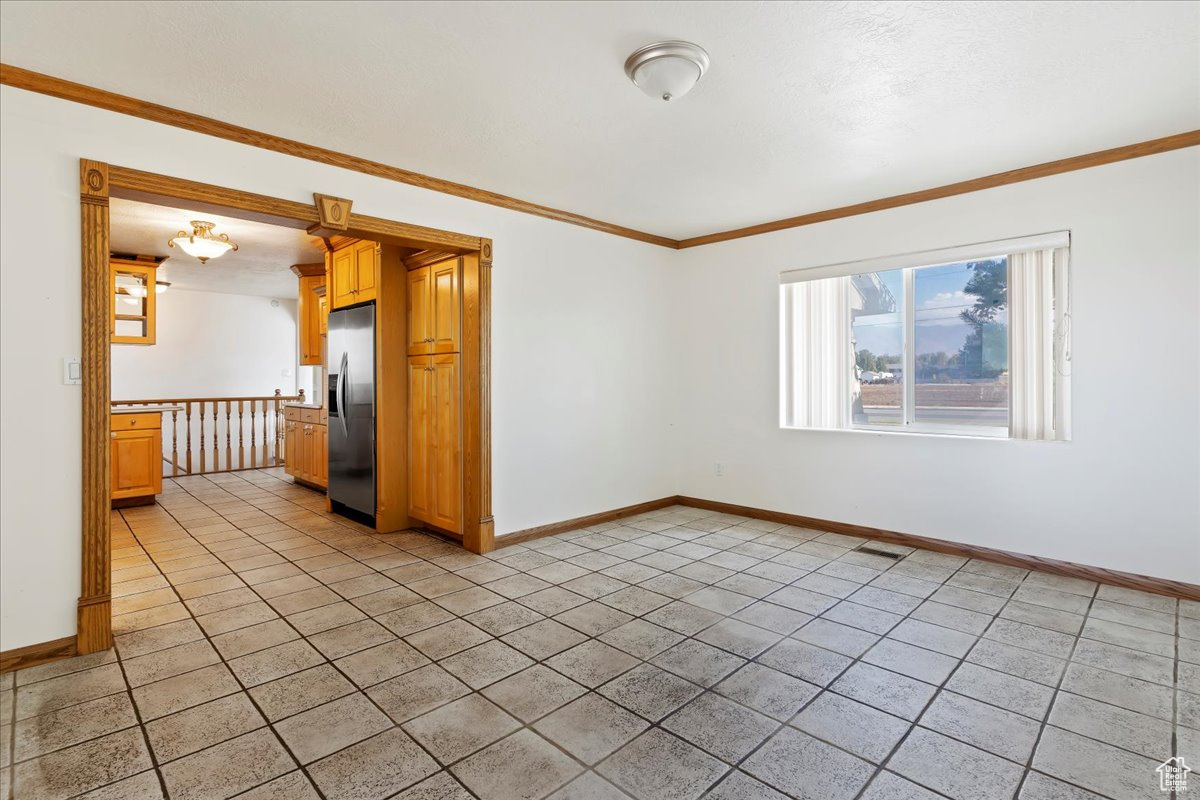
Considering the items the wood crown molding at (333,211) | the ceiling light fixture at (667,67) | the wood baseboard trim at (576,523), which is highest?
the ceiling light fixture at (667,67)

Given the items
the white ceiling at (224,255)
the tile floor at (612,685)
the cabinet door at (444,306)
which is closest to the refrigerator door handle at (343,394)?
the cabinet door at (444,306)

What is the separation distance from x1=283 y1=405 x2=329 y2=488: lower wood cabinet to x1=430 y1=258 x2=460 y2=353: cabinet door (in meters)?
1.90

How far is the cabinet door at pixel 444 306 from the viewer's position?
169 inches

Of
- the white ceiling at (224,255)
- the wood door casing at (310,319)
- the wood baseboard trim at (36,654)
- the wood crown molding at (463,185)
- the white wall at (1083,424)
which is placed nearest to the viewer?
the wood baseboard trim at (36,654)

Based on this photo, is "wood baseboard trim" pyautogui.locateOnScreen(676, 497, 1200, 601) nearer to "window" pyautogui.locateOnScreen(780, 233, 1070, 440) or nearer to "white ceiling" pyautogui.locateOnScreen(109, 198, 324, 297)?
"window" pyautogui.locateOnScreen(780, 233, 1070, 440)

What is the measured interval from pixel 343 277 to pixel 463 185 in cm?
186

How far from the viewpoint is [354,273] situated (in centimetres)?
498

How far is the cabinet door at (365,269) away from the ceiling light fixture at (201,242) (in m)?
1.36

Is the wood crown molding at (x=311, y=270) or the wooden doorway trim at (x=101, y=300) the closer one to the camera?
the wooden doorway trim at (x=101, y=300)

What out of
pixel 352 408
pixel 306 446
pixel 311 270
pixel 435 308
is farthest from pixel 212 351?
pixel 435 308

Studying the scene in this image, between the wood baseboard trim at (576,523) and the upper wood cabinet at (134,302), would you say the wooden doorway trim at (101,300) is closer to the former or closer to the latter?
the wood baseboard trim at (576,523)

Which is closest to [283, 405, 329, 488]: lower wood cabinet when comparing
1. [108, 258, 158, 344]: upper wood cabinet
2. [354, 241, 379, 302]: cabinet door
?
[354, 241, 379, 302]: cabinet door

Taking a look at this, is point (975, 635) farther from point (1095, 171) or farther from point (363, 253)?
point (363, 253)

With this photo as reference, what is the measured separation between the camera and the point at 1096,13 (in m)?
2.11
